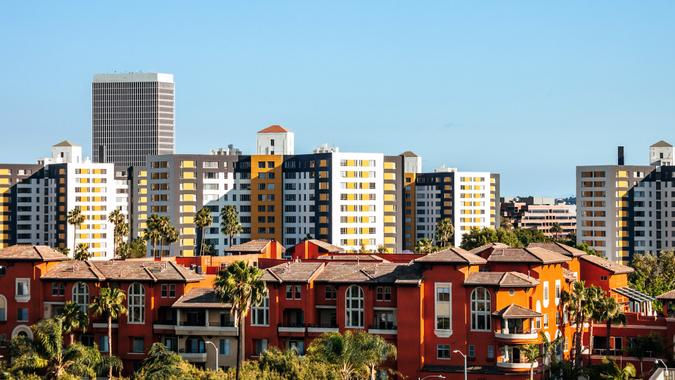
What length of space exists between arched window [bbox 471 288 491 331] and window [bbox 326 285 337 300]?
14.7m

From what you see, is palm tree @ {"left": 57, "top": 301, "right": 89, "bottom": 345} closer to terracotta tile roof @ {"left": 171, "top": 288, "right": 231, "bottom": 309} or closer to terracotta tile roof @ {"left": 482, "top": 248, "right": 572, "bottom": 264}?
terracotta tile roof @ {"left": 171, "top": 288, "right": 231, "bottom": 309}

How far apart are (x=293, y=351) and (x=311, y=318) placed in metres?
9.50

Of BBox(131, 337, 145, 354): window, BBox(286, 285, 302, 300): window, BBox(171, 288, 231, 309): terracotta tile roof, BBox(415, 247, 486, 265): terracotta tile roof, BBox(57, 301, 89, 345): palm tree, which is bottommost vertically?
BBox(131, 337, 145, 354): window

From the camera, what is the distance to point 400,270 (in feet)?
428

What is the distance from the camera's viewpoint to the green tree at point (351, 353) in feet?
387

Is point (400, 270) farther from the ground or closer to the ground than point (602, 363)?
farther from the ground

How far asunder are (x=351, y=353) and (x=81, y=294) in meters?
33.1

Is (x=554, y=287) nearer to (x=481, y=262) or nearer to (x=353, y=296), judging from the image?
(x=481, y=262)

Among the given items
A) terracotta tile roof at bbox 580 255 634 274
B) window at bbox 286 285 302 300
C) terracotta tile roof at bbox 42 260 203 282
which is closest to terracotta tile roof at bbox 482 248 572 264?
window at bbox 286 285 302 300

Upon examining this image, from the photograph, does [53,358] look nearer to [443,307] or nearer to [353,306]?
[353,306]

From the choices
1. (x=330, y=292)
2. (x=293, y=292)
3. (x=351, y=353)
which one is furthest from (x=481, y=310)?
(x=293, y=292)

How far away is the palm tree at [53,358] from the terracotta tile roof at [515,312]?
3838 centimetres

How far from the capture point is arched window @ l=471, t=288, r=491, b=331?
12525 centimetres

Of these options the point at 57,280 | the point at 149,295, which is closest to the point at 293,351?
the point at 149,295
